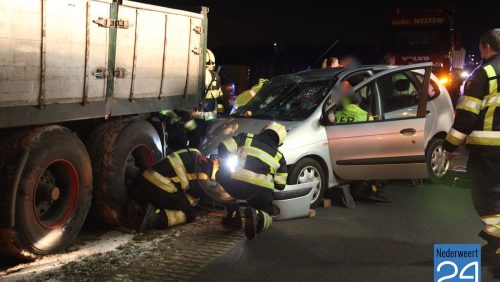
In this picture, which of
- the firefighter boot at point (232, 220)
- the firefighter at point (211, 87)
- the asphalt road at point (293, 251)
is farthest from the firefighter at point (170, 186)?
the firefighter at point (211, 87)

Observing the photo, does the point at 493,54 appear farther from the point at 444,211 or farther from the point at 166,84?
the point at 166,84

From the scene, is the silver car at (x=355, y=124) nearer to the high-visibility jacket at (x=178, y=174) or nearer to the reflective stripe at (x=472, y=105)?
the high-visibility jacket at (x=178, y=174)

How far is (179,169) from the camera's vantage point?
5730 millimetres

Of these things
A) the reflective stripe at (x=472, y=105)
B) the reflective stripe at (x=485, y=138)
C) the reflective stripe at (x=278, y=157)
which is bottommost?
the reflective stripe at (x=278, y=157)

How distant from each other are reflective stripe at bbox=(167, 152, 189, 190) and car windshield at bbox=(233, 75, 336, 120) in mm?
1675

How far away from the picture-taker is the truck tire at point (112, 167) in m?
5.77

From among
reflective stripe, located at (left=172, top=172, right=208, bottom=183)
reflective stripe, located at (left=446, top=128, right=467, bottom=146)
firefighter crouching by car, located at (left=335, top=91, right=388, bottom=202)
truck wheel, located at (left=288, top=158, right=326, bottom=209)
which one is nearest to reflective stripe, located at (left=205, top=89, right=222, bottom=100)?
firefighter crouching by car, located at (left=335, top=91, right=388, bottom=202)

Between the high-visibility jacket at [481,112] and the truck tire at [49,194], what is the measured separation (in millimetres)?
3351

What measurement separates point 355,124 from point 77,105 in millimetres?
3303

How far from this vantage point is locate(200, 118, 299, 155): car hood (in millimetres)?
6730

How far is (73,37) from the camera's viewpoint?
5000 millimetres

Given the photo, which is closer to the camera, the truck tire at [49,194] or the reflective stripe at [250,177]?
the truck tire at [49,194]

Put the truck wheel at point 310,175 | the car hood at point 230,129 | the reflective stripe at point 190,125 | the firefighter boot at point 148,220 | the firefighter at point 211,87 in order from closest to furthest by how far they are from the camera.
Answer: the firefighter boot at point 148,220 → the truck wheel at point 310,175 → the car hood at point 230,129 → the reflective stripe at point 190,125 → the firefighter at point 211,87

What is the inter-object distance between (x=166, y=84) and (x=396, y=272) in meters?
3.27
